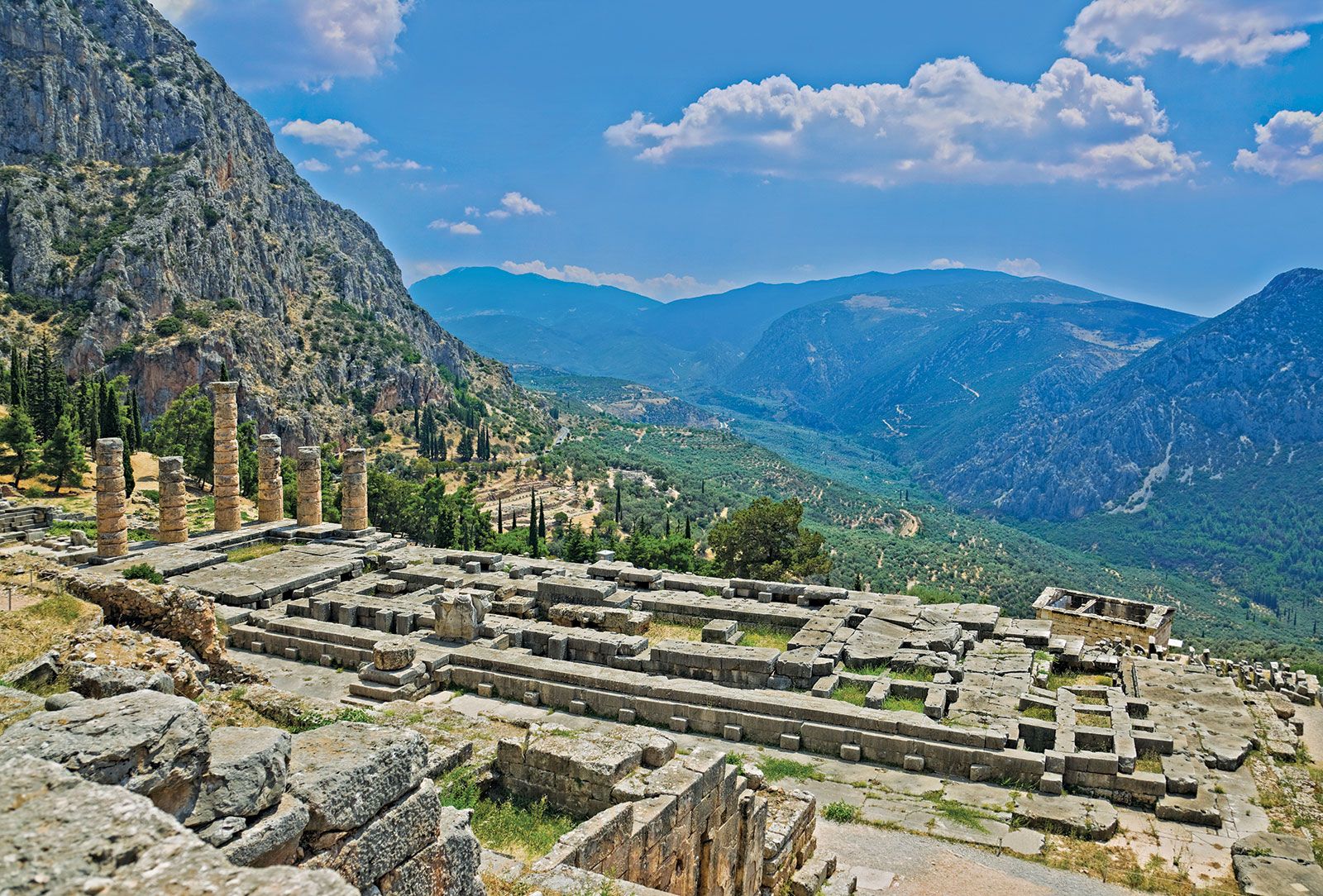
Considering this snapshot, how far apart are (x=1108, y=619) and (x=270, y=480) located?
2733 centimetres

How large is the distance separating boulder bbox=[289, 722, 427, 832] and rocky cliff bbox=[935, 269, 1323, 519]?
146302mm

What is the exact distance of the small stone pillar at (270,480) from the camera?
3127 cm

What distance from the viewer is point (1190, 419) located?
463 feet

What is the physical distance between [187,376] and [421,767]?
7799 centimetres

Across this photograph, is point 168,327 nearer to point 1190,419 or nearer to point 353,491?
point 353,491

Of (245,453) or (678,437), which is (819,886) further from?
(678,437)

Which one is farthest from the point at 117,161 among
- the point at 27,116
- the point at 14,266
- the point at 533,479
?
the point at 533,479

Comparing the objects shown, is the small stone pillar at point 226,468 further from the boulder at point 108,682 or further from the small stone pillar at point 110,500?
the boulder at point 108,682

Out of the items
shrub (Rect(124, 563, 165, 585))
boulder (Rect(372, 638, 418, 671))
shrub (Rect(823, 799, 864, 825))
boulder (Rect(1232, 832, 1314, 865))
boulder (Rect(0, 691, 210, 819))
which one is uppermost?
boulder (Rect(0, 691, 210, 819))

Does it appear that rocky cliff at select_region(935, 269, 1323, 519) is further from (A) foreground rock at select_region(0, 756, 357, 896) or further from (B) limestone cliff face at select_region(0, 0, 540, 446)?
(A) foreground rock at select_region(0, 756, 357, 896)

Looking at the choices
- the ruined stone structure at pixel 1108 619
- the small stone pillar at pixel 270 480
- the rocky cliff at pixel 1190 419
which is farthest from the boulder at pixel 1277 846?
the rocky cliff at pixel 1190 419

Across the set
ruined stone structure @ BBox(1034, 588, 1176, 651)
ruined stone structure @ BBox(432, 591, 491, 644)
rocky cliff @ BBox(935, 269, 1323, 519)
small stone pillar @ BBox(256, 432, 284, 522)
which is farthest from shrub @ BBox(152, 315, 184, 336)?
rocky cliff @ BBox(935, 269, 1323, 519)

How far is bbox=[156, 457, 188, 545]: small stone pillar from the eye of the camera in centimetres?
2648

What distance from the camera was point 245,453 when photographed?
155ft
